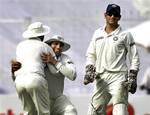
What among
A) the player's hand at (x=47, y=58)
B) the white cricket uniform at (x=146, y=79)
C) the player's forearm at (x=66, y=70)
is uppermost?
the player's hand at (x=47, y=58)

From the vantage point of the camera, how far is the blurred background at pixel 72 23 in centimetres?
2370

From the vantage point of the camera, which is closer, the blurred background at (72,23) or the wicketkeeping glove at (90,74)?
the wicketkeeping glove at (90,74)

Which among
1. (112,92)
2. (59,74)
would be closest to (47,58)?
(59,74)

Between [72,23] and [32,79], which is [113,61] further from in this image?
[72,23]

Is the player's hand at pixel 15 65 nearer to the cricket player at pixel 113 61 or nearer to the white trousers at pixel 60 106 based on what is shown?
the white trousers at pixel 60 106

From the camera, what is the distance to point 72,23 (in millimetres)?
24172

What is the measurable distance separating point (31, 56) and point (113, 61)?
1.15m

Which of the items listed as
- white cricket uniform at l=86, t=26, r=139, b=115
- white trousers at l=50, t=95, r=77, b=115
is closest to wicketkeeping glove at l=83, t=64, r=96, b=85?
white cricket uniform at l=86, t=26, r=139, b=115

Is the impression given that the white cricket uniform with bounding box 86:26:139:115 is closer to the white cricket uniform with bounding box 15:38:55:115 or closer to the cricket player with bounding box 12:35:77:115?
the cricket player with bounding box 12:35:77:115

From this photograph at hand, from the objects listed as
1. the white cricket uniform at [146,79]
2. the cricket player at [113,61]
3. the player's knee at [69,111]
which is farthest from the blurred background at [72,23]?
the player's knee at [69,111]

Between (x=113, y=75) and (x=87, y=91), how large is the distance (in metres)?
7.25

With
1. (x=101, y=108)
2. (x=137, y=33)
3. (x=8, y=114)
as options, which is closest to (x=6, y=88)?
(x=8, y=114)

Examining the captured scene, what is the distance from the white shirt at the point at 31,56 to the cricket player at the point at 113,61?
70 centimetres

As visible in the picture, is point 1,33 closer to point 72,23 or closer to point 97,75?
point 72,23
